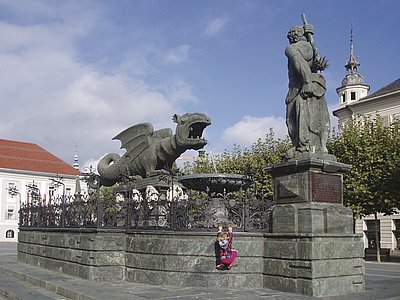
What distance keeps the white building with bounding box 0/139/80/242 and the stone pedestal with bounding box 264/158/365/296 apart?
54969 mm

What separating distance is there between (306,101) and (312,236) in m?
2.81

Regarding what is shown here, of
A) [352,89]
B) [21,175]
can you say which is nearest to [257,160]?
[352,89]

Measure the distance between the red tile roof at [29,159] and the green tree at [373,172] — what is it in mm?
51382

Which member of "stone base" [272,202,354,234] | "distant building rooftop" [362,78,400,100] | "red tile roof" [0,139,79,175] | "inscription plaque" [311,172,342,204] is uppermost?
"distant building rooftop" [362,78,400,100]

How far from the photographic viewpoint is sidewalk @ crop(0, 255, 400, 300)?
30.8ft

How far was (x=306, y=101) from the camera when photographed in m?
10.6

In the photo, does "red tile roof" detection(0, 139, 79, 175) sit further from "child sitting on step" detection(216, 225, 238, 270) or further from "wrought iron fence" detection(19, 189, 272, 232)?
"child sitting on step" detection(216, 225, 238, 270)

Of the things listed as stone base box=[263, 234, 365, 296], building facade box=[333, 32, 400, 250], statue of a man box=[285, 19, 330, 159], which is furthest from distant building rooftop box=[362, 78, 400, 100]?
stone base box=[263, 234, 365, 296]

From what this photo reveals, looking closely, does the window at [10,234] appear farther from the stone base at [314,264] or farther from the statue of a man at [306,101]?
the statue of a man at [306,101]

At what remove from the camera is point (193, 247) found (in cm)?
1077

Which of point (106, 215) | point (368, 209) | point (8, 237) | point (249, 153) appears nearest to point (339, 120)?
point (249, 153)

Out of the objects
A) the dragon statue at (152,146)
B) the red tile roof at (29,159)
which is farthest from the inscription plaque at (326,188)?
the red tile roof at (29,159)

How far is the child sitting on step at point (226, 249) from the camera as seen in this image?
10.3m

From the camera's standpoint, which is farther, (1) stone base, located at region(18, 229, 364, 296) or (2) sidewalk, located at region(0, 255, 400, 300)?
(1) stone base, located at region(18, 229, 364, 296)
